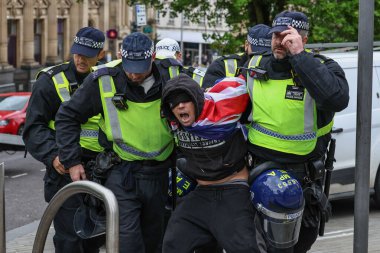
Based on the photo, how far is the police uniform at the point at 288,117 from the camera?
19.2ft

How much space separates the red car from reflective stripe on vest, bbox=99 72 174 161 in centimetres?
1485

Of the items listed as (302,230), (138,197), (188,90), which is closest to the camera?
(188,90)

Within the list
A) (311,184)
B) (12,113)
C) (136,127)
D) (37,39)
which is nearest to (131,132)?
(136,127)

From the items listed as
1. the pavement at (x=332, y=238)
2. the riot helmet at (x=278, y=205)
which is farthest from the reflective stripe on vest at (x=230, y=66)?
the pavement at (x=332, y=238)

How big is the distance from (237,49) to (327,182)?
16906 mm

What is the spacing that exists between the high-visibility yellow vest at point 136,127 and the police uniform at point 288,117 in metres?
0.80

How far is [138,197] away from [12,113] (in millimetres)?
15601

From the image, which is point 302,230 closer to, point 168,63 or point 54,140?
point 168,63

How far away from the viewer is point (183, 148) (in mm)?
5992

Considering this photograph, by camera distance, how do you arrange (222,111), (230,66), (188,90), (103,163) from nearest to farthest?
→ (188,90) < (222,111) < (103,163) < (230,66)

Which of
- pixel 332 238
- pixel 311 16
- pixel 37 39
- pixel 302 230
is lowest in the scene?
pixel 37 39

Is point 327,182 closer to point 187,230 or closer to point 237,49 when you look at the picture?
point 187,230

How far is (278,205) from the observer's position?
568 cm

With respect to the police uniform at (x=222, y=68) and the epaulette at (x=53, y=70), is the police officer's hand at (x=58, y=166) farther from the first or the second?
the police uniform at (x=222, y=68)
